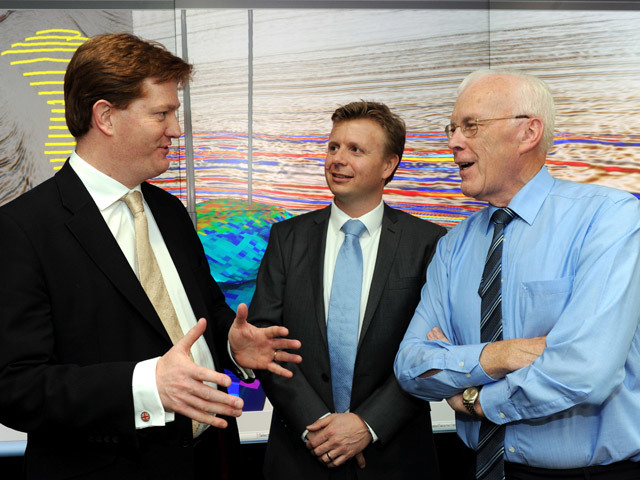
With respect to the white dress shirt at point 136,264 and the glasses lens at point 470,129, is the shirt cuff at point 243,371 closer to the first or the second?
the white dress shirt at point 136,264

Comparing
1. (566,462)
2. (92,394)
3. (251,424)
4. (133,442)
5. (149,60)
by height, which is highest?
(149,60)

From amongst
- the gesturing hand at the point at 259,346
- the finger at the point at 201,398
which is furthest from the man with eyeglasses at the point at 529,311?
the finger at the point at 201,398

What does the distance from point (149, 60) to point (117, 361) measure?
90cm

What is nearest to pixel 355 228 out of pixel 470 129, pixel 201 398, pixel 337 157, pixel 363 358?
pixel 337 157

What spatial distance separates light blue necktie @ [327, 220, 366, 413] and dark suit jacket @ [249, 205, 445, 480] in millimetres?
32

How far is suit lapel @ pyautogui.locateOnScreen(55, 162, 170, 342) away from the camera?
1.64 metres

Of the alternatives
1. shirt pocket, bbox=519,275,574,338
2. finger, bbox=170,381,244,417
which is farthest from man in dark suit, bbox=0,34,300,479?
shirt pocket, bbox=519,275,574,338

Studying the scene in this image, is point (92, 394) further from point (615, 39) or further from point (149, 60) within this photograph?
point (615, 39)

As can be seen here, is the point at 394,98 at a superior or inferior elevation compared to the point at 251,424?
superior

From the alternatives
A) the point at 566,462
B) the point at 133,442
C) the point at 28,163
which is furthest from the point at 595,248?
the point at 28,163

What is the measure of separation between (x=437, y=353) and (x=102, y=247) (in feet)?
3.31

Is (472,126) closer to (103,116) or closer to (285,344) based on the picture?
(285,344)

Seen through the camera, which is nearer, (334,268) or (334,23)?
(334,268)

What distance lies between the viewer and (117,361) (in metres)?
1.62
